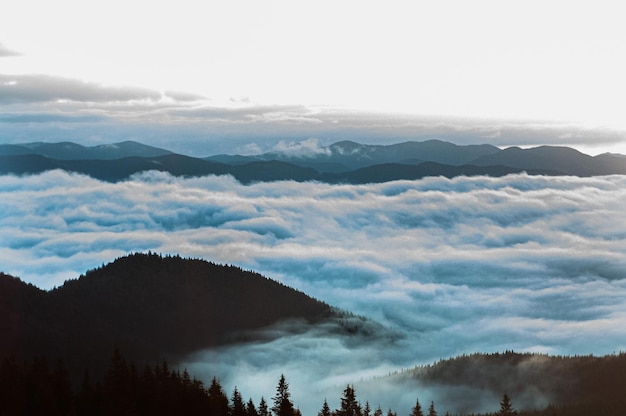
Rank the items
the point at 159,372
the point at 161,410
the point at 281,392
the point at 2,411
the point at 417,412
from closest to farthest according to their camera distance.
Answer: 1. the point at 2,411
2. the point at 161,410
3. the point at 281,392
4. the point at 159,372
5. the point at 417,412

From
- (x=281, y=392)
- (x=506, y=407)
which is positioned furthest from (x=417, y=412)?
(x=281, y=392)

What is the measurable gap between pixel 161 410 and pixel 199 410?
4846 millimetres

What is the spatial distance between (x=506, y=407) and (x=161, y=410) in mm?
59976

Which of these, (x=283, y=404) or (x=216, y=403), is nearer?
(x=216, y=403)

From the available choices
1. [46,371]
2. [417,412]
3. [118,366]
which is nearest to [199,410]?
[118,366]

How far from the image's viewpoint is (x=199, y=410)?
103 m

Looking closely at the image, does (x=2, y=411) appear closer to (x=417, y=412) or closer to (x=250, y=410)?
(x=250, y=410)

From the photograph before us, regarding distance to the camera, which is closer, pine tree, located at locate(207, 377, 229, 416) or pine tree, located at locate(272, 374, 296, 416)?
pine tree, located at locate(207, 377, 229, 416)

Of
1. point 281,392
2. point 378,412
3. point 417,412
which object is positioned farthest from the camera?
point 378,412

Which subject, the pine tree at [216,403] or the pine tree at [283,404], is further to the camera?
the pine tree at [283,404]

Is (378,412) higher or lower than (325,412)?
lower

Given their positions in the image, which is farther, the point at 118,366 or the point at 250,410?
the point at 250,410

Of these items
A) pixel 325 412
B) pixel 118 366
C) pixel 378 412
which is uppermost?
pixel 118 366

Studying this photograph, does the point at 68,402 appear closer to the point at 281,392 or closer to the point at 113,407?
the point at 113,407
